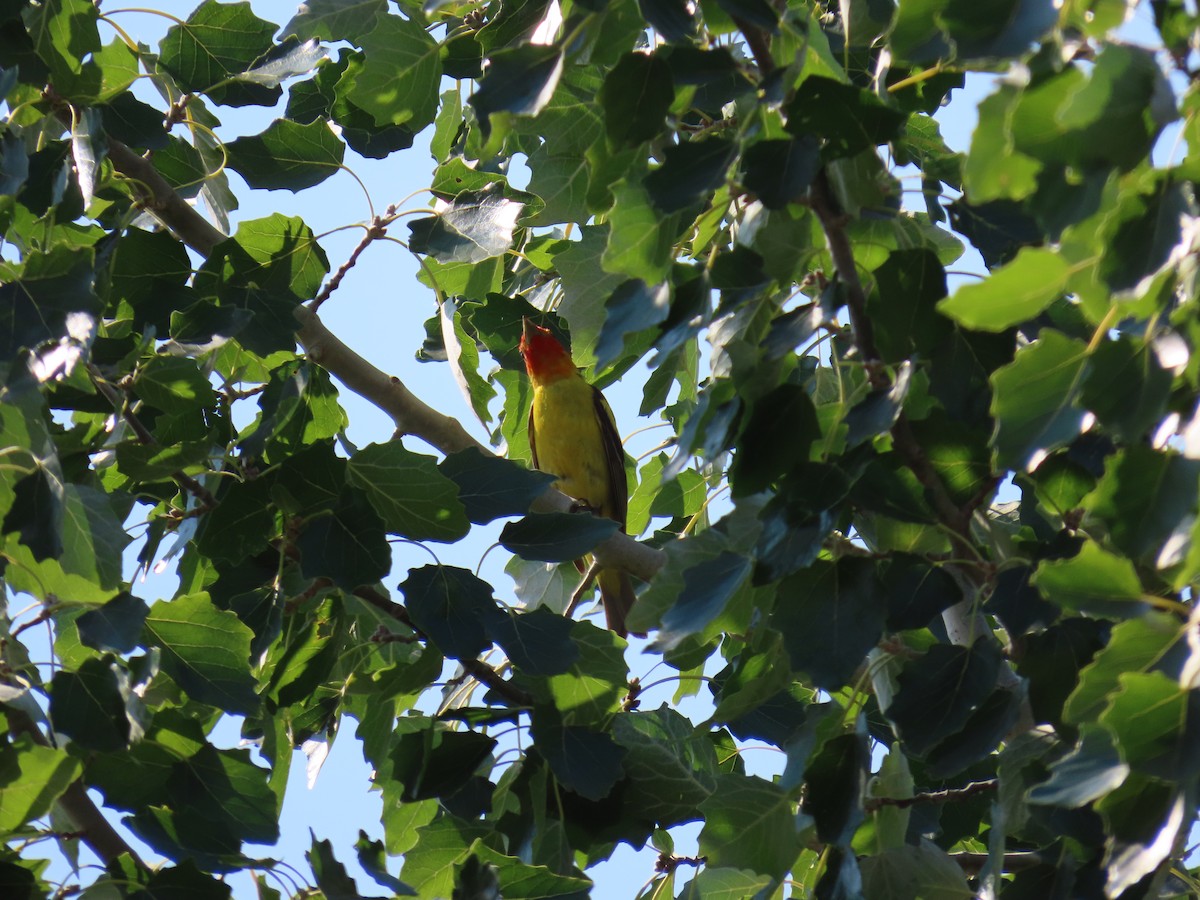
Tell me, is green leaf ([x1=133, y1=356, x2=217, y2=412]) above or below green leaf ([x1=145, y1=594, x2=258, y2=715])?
above

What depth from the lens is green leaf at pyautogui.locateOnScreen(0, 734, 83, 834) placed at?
2.12 metres

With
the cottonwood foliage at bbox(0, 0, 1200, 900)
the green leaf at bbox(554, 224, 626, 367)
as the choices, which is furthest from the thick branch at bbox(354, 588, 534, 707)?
the green leaf at bbox(554, 224, 626, 367)

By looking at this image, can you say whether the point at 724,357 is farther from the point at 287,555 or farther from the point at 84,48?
the point at 84,48

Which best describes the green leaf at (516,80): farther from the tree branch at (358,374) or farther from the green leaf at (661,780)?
the green leaf at (661,780)

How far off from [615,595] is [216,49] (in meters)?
2.73

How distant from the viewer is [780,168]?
5.79 ft

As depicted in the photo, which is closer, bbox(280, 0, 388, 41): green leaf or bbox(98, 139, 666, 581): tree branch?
bbox(280, 0, 388, 41): green leaf

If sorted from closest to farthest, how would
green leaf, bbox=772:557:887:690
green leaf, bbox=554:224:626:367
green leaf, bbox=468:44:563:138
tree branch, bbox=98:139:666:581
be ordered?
green leaf, bbox=468:44:563:138, green leaf, bbox=772:557:887:690, green leaf, bbox=554:224:626:367, tree branch, bbox=98:139:666:581

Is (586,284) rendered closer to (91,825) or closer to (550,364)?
(91,825)

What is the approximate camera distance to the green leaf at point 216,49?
3.12 metres

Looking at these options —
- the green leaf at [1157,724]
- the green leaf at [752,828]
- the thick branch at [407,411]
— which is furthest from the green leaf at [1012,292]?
the thick branch at [407,411]

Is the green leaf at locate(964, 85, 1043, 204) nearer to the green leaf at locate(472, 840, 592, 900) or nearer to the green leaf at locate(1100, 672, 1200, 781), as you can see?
the green leaf at locate(1100, 672, 1200, 781)

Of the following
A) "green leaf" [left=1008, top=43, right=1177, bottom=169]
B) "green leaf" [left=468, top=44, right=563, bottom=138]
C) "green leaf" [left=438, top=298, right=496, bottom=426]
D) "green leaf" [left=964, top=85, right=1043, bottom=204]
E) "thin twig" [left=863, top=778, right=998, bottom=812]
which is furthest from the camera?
"green leaf" [left=438, top=298, right=496, bottom=426]

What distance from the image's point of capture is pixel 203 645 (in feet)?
8.19
